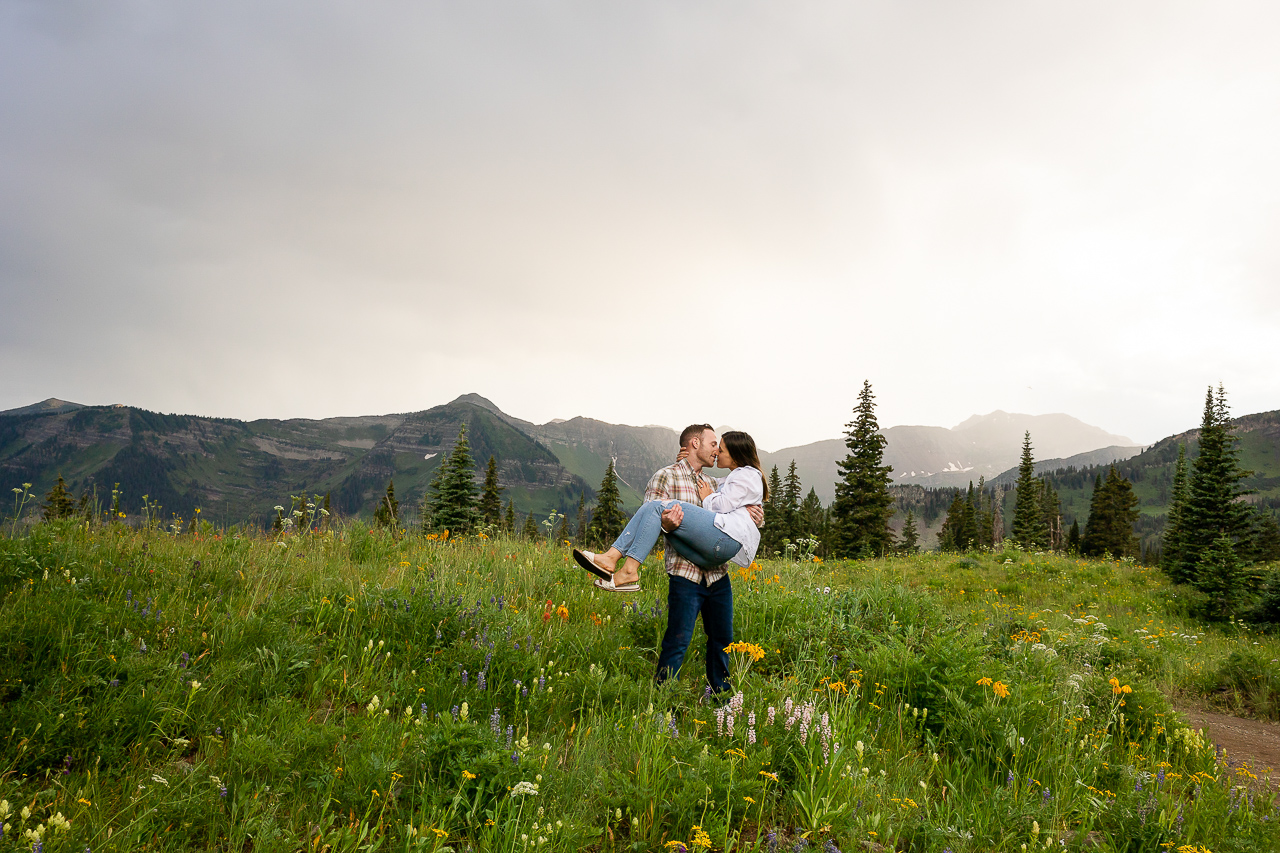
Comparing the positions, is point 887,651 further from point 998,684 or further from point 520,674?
point 520,674

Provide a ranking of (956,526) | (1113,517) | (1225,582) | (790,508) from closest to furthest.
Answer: (1225,582) < (790,508) < (1113,517) < (956,526)

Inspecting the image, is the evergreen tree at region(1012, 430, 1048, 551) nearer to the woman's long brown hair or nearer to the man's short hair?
the woman's long brown hair

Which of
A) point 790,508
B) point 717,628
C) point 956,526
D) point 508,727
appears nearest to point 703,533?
point 717,628

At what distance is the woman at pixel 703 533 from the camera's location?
489cm

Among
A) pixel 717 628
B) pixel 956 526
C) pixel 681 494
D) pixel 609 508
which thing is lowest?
pixel 956 526

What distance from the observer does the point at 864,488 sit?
136 feet

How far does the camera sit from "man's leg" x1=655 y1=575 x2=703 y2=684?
16.4ft

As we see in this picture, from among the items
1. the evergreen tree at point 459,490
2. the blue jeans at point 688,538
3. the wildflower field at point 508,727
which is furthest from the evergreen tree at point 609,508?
the blue jeans at point 688,538

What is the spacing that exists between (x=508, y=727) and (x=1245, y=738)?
27.6 ft

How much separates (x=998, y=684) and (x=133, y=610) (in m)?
7.03

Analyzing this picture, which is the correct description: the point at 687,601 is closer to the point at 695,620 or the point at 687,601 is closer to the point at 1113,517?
the point at 695,620

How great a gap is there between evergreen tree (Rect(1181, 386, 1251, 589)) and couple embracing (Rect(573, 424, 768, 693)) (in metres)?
30.9

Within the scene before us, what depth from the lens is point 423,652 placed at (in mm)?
5035

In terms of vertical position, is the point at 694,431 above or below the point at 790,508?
above
